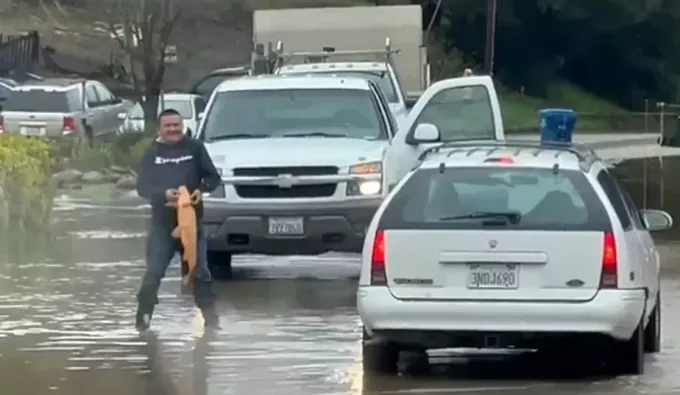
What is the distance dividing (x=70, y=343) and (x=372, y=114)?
232 inches

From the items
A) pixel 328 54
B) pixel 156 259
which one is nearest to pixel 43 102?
pixel 328 54

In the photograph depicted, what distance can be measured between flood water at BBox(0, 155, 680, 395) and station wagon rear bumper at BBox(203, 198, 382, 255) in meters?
0.36

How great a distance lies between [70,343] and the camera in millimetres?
Answer: 12703

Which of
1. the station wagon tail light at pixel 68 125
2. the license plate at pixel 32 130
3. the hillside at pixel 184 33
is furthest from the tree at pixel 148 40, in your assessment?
the hillside at pixel 184 33

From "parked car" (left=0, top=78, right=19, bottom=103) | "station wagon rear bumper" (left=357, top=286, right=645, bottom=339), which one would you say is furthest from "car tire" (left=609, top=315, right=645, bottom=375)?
"parked car" (left=0, top=78, right=19, bottom=103)

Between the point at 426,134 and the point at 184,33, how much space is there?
37.5 meters

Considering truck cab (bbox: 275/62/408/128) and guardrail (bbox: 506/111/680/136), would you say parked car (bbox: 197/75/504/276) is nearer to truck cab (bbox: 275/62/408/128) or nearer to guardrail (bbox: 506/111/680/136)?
truck cab (bbox: 275/62/408/128)

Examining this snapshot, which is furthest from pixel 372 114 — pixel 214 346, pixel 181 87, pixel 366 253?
pixel 181 87

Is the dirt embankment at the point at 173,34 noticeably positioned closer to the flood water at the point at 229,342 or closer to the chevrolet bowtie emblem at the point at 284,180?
the flood water at the point at 229,342

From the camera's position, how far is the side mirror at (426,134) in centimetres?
1728

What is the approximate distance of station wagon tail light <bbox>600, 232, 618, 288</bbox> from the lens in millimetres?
10680

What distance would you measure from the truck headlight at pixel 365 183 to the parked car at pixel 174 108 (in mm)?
14487

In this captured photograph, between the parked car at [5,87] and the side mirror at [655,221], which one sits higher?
the side mirror at [655,221]

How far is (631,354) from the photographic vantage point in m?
11.3
